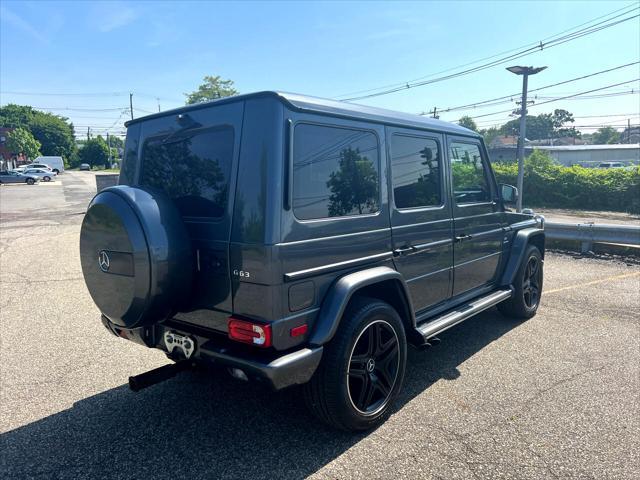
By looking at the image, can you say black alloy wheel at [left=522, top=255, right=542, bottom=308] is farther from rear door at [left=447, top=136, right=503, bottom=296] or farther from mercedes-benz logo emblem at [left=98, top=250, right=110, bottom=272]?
mercedes-benz logo emblem at [left=98, top=250, right=110, bottom=272]

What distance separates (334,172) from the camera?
289 cm

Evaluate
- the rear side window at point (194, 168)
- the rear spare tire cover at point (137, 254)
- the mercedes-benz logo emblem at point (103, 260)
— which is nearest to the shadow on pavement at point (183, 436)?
the rear spare tire cover at point (137, 254)

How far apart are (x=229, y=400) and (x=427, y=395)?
1.53 meters

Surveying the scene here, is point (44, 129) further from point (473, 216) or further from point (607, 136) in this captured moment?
point (607, 136)

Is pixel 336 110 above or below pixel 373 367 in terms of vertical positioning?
above

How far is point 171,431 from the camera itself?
117 inches

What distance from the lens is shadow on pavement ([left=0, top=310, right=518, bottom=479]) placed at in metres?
2.58

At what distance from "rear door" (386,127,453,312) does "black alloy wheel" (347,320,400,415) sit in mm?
500

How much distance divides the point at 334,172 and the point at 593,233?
25.5 feet

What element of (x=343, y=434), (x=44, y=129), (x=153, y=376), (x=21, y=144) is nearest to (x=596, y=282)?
(x=343, y=434)

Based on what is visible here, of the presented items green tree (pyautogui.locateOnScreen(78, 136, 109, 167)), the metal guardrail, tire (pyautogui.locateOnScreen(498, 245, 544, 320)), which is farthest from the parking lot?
green tree (pyautogui.locateOnScreen(78, 136, 109, 167))

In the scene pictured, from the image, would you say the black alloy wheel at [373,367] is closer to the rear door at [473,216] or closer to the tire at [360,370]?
the tire at [360,370]

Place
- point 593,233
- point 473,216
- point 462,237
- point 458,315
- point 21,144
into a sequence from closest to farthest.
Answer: point 458,315 < point 462,237 < point 473,216 < point 593,233 < point 21,144

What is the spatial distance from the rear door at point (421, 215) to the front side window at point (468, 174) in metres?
0.22
